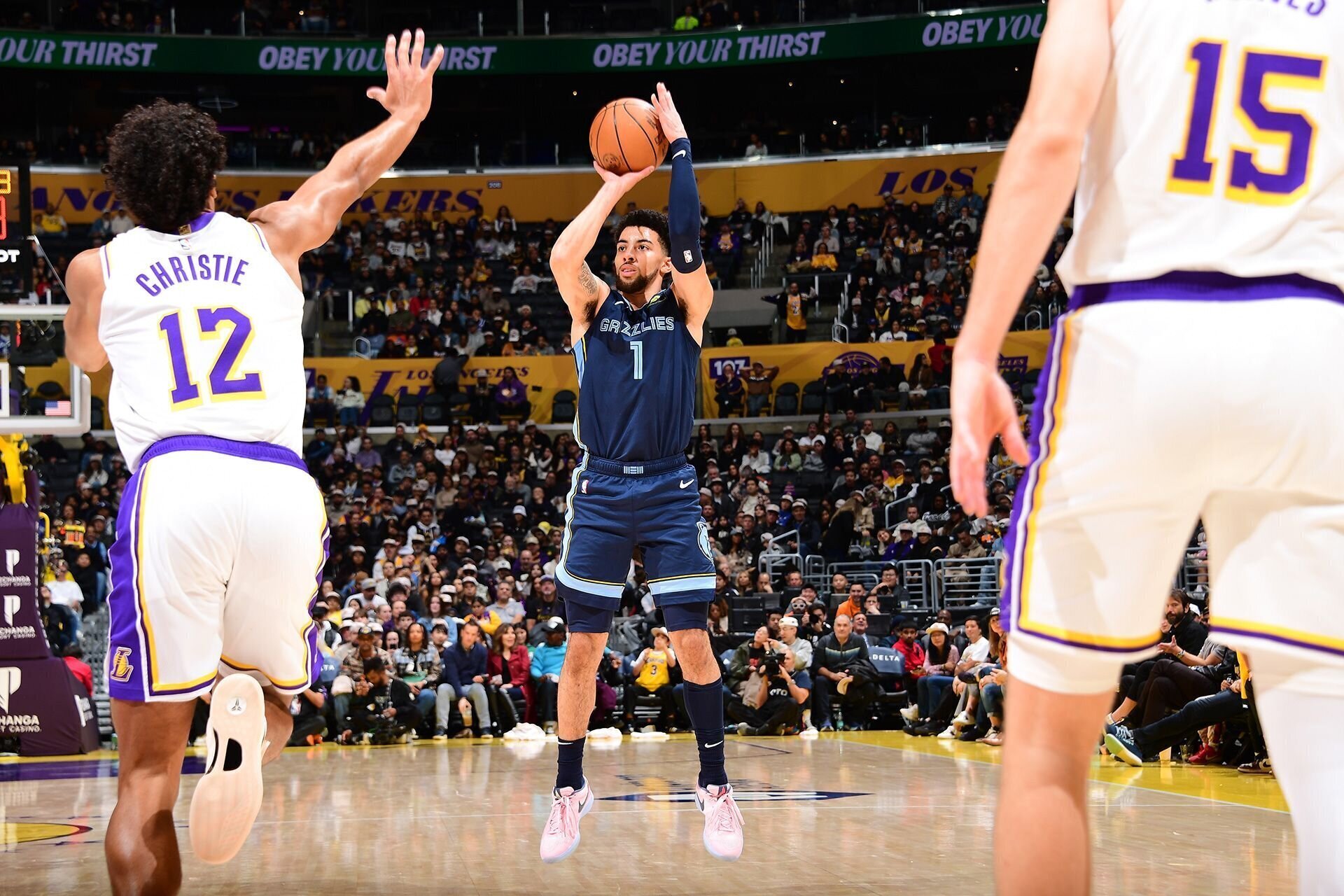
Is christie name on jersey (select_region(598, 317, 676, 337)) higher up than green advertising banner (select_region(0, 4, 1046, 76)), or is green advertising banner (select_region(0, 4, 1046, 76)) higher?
green advertising banner (select_region(0, 4, 1046, 76))

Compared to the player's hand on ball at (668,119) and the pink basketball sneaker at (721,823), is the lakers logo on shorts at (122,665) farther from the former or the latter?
the player's hand on ball at (668,119)

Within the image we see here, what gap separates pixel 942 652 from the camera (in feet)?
45.0

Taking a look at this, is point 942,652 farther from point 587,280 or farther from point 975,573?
point 587,280

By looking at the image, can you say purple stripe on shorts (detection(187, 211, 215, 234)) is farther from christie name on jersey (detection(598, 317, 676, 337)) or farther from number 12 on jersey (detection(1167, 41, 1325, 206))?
number 12 on jersey (detection(1167, 41, 1325, 206))

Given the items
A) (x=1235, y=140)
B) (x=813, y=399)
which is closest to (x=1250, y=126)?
(x=1235, y=140)

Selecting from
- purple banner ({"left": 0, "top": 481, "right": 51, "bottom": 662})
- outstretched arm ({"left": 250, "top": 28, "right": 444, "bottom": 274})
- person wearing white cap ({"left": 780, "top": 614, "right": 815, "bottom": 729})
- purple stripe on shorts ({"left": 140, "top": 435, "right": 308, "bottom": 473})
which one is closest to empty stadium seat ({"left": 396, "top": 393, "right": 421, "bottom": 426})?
person wearing white cap ({"left": 780, "top": 614, "right": 815, "bottom": 729})

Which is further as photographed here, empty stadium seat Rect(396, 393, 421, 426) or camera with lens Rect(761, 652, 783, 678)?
empty stadium seat Rect(396, 393, 421, 426)

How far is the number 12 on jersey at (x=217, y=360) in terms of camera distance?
11.1 feet

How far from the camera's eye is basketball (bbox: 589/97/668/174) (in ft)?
18.7

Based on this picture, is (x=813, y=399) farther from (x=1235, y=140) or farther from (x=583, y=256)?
(x=1235, y=140)

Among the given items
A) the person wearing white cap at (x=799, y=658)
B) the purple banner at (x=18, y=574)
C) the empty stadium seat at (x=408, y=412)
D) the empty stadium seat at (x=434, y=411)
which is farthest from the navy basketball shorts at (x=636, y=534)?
the empty stadium seat at (x=408, y=412)

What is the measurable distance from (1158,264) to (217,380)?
2331 mm

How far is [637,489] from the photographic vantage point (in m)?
5.50

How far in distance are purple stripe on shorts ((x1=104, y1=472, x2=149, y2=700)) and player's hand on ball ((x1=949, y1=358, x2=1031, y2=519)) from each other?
6.73ft
